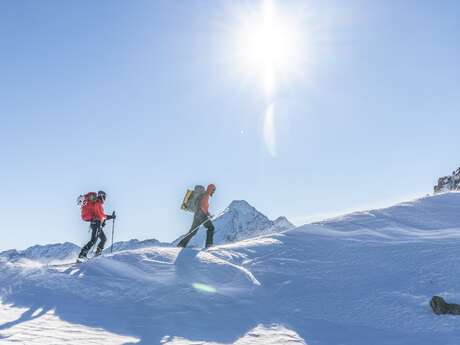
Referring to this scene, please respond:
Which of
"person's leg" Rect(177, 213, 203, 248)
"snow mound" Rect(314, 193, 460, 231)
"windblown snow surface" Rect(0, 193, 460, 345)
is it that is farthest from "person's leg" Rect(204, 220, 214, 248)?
"snow mound" Rect(314, 193, 460, 231)

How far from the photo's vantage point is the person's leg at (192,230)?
16.0m

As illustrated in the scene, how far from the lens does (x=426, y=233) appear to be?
566 inches

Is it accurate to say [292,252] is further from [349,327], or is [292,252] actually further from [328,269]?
[349,327]

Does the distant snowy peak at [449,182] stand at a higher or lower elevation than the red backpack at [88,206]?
higher

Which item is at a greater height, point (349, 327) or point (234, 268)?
point (234, 268)

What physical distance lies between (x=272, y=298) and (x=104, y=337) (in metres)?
3.92

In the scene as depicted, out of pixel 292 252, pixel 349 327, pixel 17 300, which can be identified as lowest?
pixel 349 327

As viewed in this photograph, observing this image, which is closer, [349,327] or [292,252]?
[349,327]

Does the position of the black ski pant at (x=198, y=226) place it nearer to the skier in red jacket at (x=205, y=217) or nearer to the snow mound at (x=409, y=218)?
the skier in red jacket at (x=205, y=217)

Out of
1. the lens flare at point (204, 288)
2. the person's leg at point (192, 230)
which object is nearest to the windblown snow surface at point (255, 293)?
the lens flare at point (204, 288)

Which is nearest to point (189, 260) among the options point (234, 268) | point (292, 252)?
point (234, 268)

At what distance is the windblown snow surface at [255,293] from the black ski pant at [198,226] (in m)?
1.68

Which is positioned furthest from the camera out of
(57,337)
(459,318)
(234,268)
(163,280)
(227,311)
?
(234,268)

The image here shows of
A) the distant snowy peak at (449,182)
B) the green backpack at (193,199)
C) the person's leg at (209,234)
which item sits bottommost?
the person's leg at (209,234)
